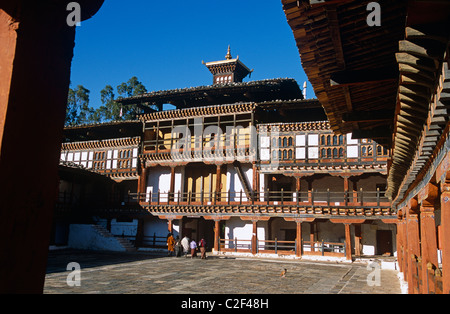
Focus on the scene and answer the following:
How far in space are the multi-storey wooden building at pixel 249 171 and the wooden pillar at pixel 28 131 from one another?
74.4 feet

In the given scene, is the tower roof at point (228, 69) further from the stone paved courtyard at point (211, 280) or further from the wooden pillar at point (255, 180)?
the stone paved courtyard at point (211, 280)

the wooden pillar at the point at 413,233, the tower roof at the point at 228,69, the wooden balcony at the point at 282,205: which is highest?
the tower roof at the point at 228,69

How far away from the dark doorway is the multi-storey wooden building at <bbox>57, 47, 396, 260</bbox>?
0.07 m

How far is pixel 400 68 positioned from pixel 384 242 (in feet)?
83.0

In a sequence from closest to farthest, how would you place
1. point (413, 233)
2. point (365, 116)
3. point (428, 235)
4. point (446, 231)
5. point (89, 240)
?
point (446, 231)
point (428, 235)
point (365, 116)
point (413, 233)
point (89, 240)

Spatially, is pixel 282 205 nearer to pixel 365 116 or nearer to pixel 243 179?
pixel 243 179

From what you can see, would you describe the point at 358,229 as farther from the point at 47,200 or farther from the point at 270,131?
the point at 47,200

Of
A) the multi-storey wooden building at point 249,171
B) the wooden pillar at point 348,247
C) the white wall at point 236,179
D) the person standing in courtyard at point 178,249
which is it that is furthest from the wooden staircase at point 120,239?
the wooden pillar at point 348,247

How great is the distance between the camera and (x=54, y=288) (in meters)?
11.7

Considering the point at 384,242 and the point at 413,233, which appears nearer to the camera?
the point at 413,233

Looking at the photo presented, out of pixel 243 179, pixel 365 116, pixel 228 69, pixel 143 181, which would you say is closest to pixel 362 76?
pixel 365 116

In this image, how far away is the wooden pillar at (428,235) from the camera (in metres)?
6.40

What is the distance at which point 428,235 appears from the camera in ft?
23.0

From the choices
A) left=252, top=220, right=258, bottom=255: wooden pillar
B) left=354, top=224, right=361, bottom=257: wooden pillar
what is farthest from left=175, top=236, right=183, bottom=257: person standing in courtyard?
left=354, top=224, right=361, bottom=257: wooden pillar
